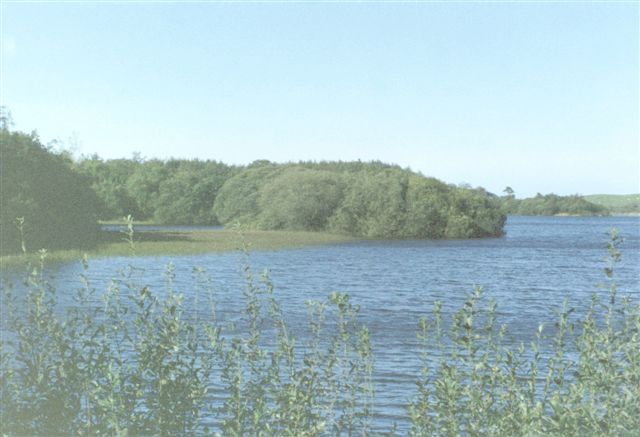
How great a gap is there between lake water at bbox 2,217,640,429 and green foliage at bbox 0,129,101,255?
18.9 ft

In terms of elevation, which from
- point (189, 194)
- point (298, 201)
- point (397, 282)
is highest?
point (189, 194)

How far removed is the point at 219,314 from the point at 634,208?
17251 centimetres

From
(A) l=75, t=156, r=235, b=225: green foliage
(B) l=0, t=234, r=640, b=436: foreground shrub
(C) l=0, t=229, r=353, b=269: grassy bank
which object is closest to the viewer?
(B) l=0, t=234, r=640, b=436: foreground shrub

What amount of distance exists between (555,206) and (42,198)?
159 m

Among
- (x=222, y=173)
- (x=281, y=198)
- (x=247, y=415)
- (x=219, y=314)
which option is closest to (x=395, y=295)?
(x=219, y=314)

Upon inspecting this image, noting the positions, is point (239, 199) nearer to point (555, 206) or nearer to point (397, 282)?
point (397, 282)

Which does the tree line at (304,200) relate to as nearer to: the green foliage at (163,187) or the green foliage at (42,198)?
the green foliage at (163,187)

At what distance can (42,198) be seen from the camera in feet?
133

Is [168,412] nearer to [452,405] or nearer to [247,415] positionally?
[247,415]

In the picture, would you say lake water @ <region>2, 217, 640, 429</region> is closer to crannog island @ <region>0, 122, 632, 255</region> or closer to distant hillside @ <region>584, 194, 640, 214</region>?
crannog island @ <region>0, 122, 632, 255</region>

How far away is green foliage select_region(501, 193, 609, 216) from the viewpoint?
17888cm

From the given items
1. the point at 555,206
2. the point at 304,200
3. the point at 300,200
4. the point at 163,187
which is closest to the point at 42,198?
the point at 163,187

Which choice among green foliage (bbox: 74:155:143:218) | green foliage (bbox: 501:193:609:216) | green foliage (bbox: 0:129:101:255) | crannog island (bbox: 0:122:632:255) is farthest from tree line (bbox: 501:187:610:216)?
green foliage (bbox: 0:129:101:255)

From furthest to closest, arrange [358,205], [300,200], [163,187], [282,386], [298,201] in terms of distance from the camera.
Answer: [358,205] < [300,200] < [298,201] < [163,187] < [282,386]
